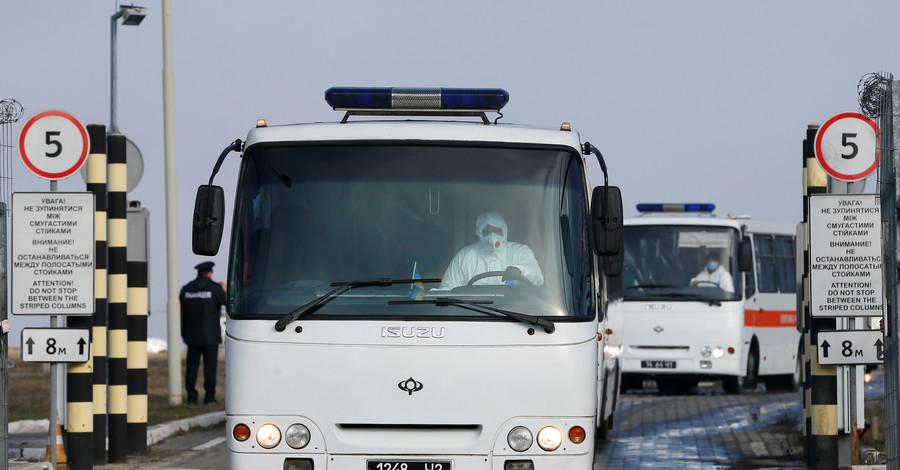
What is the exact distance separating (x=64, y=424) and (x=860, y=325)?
282 inches

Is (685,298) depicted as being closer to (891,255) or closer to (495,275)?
(891,255)

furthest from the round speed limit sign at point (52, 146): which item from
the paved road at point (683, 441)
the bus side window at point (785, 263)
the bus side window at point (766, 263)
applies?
the bus side window at point (785, 263)

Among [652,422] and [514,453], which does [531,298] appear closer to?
[514,453]

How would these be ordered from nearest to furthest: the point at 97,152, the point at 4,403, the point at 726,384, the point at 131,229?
the point at 4,403, the point at 97,152, the point at 131,229, the point at 726,384

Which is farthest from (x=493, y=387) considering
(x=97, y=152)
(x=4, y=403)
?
(x=97, y=152)

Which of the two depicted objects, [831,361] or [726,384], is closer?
[831,361]

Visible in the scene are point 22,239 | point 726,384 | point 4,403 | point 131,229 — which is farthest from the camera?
point 726,384

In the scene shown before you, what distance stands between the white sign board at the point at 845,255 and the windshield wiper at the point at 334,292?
159 inches

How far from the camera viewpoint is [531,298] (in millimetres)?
8781

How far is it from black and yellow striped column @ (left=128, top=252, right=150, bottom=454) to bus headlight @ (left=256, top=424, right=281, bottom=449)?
19.7ft

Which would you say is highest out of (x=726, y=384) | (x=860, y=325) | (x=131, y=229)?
(x=131, y=229)

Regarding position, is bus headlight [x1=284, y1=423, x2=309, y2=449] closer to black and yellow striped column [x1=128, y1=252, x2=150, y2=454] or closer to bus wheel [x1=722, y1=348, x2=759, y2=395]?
black and yellow striped column [x1=128, y1=252, x2=150, y2=454]

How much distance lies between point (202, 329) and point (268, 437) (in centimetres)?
1325

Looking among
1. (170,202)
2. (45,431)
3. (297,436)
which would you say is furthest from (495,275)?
(170,202)
